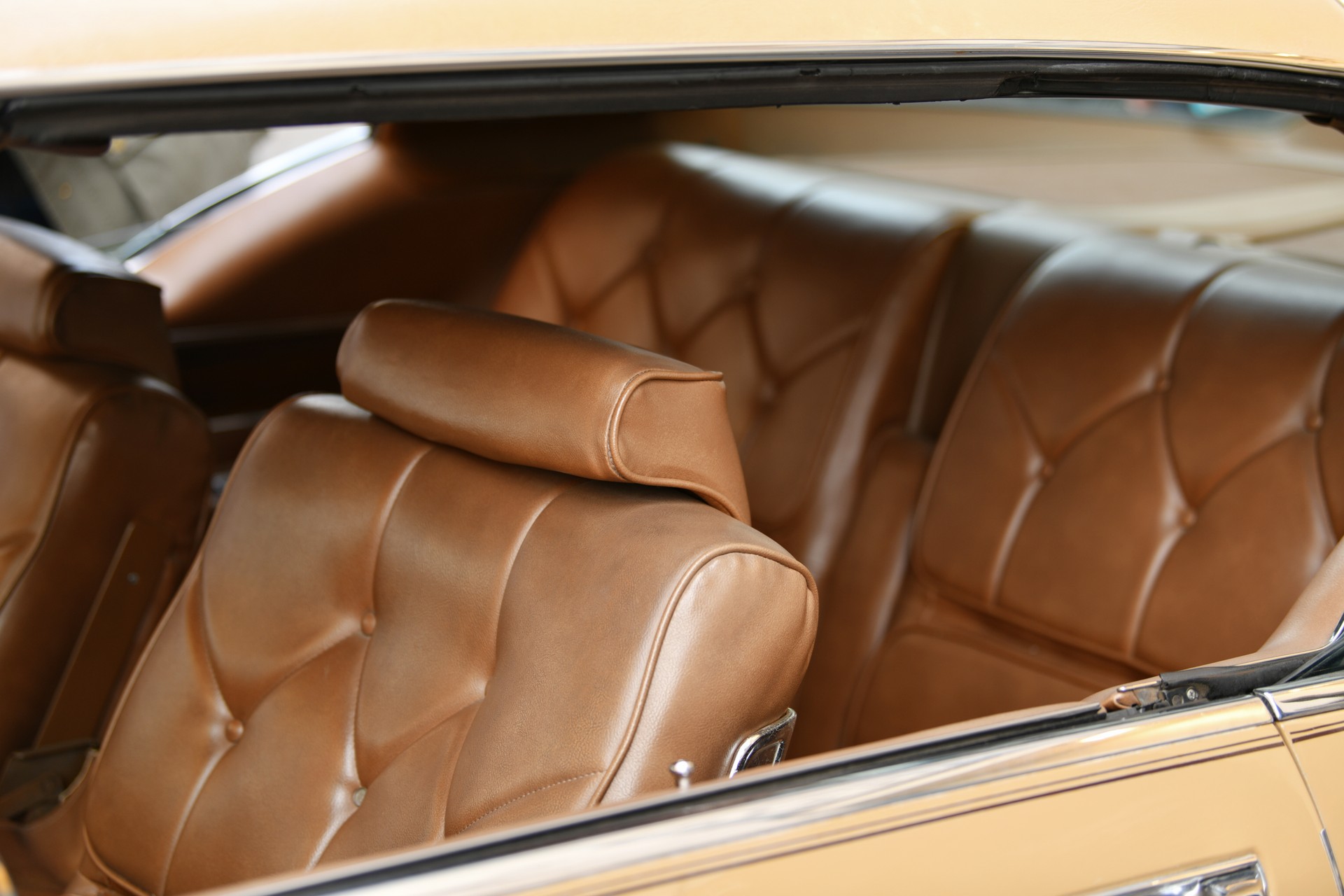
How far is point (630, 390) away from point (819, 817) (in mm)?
386

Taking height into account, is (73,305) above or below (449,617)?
above

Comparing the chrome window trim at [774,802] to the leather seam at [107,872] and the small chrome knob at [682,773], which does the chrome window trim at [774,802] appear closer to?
the small chrome knob at [682,773]

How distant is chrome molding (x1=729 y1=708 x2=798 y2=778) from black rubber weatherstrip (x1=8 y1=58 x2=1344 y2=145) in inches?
19.0

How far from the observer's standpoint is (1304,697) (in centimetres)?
88

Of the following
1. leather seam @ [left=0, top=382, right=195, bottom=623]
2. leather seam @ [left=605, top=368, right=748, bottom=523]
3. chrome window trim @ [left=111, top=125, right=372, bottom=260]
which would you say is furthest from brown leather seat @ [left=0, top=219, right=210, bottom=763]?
leather seam @ [left=605, top=368, right=748, bottom=523]

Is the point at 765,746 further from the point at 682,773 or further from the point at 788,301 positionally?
the point at 788,301

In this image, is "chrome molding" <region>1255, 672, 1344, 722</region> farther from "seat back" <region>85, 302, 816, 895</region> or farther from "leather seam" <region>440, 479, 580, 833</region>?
"leather seam" <region>440, 479, 580, 833</region>

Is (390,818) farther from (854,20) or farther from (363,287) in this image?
(363,287)

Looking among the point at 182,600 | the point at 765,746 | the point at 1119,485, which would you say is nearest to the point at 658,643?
the point at 765,746

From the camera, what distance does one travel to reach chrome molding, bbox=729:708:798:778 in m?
0.92

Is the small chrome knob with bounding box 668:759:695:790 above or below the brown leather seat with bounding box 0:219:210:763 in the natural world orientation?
above

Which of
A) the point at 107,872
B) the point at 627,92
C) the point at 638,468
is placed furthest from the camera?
the point at 107,872

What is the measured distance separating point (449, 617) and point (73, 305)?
84 centimetres

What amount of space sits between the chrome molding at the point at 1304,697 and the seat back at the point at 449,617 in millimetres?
343
